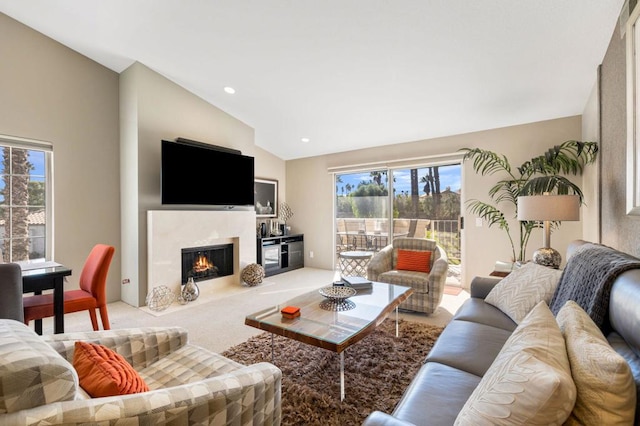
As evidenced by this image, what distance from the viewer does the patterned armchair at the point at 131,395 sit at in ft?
2.28

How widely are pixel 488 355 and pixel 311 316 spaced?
108 centimetres

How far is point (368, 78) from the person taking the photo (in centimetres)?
314

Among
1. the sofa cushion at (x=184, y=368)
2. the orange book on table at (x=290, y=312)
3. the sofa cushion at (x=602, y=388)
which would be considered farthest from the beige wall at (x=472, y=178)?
the sofa cushion at (x=184, y=368)

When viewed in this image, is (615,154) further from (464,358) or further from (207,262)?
(207,262)

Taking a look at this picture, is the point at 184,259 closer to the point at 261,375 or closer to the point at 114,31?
the point at 114,31

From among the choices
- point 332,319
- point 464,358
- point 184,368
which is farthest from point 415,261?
point 184,368

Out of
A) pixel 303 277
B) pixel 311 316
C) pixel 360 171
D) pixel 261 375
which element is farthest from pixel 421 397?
pixel 360 171

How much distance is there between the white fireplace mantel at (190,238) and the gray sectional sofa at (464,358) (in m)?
3.30

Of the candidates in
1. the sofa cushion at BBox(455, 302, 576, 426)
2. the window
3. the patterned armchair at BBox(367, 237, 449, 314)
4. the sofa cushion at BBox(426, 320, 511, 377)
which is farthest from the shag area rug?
the window

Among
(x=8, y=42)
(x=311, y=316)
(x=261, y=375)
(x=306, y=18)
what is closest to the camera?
(x=261, y=375)

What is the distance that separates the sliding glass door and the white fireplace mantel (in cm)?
184

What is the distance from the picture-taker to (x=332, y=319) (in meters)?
1.99

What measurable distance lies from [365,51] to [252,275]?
3.32 metres

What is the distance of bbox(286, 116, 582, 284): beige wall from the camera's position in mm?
3717
